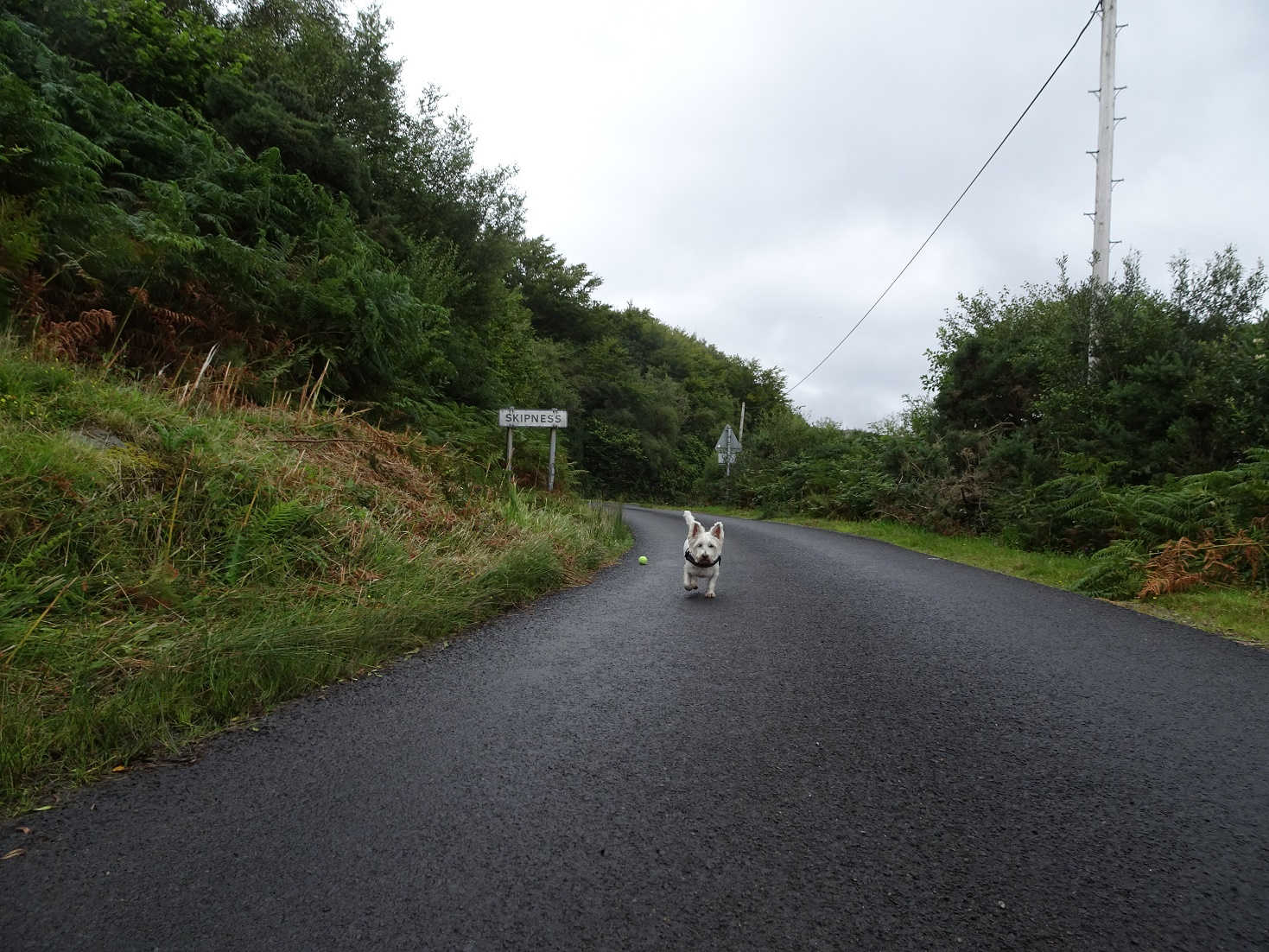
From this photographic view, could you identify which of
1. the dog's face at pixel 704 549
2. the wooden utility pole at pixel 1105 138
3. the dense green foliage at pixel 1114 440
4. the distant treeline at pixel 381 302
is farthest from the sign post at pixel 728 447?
the dog's face at pixel 704 549

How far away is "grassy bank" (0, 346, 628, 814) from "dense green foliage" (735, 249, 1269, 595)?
275 inches

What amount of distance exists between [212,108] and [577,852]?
1535 cm

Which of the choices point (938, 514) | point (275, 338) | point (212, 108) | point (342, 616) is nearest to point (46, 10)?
point (212, 108)

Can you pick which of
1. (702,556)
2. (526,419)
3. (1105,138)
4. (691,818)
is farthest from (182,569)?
(1105,138)

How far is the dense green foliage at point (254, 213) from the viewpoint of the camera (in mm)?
6316

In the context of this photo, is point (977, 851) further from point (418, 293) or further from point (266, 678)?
point (418, 293)

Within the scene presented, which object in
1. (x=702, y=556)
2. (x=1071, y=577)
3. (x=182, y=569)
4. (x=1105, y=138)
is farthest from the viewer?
(x=1105, y=138)

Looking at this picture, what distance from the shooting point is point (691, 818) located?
221 centimetres

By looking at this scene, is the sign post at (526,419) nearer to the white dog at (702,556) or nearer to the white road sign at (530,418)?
the white road sign at (530,418)

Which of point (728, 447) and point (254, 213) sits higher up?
point (254, 213)

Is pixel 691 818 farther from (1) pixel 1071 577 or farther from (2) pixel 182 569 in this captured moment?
(1) pixel 1071 577

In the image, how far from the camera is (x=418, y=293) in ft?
41.9

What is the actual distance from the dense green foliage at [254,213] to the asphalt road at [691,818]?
5149 mm

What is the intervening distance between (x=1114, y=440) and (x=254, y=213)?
13.6 metres
